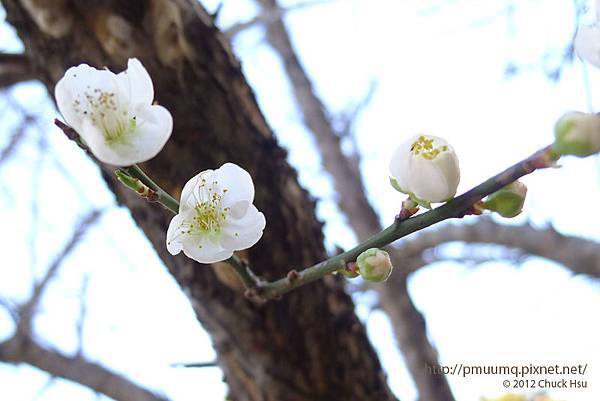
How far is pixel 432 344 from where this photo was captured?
1.32 meters

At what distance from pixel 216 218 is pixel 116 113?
0.11 metres

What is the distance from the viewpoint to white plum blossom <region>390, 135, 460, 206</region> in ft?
1.22

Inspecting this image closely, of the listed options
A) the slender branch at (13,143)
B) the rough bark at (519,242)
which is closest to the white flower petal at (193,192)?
the rough bark at (519,242)

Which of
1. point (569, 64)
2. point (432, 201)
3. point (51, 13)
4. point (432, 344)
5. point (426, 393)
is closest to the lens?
point (432, 201)

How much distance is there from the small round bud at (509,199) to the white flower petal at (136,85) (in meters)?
0.23

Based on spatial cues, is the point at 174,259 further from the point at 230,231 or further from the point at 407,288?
the point at 407,288

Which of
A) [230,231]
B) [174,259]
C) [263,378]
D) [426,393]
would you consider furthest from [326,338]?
[426,393]

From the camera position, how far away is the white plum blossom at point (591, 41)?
0.36 metres

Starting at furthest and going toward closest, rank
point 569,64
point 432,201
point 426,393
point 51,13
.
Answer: point 426,393 < point 569,64 < point 51,13 < point 432,201

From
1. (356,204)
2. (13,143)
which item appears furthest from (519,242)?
(13,143)

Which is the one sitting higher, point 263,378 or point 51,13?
point 51,13

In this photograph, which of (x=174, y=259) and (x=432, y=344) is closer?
(x=174, y=259)

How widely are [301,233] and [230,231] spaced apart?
0.30m

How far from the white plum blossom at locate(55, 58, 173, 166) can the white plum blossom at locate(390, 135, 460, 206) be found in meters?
0.15
